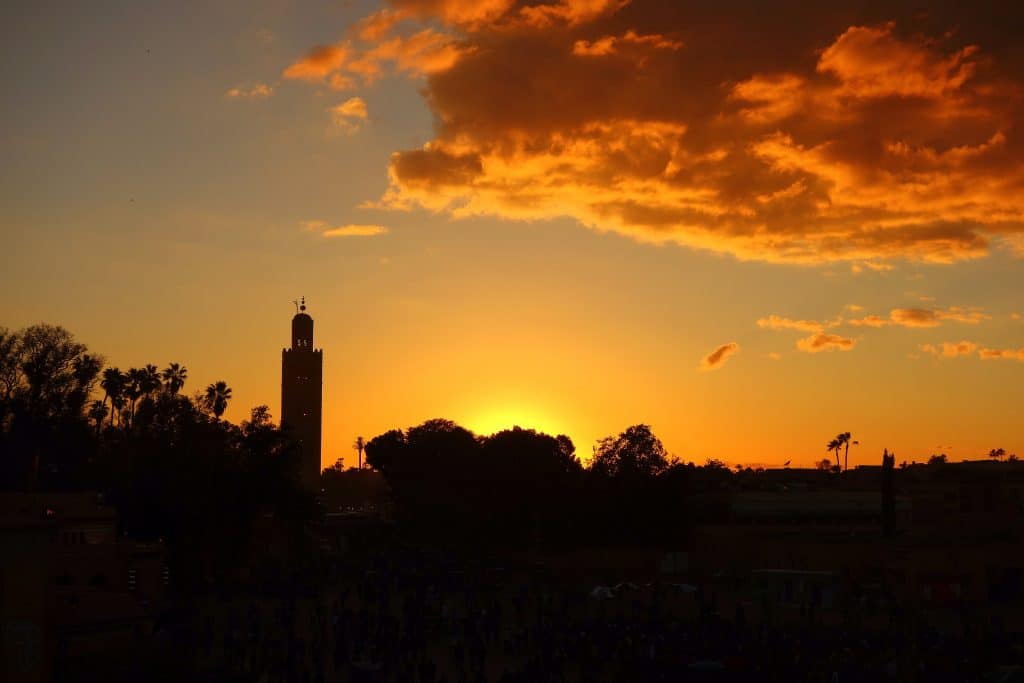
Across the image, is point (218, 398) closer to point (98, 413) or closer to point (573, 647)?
point (98, 413)

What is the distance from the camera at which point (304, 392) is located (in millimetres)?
127625

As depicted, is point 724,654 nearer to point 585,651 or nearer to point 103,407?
point 585,651

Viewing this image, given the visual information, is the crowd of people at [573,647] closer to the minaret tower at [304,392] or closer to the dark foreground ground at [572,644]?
the dark foreground ground at [572,644]

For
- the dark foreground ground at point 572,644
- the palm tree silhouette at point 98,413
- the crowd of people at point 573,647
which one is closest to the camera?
the crowd of people at point 573,647

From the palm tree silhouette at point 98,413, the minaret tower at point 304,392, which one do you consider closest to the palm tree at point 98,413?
the palm tree silhouette at point 98,413

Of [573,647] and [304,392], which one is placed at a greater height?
[304,392]

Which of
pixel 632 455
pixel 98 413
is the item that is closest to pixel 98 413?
pixel 98 413

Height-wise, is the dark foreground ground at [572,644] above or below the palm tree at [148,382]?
below

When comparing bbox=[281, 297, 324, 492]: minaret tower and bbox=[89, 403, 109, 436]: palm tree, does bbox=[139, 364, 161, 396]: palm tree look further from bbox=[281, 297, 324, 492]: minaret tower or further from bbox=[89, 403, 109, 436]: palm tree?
Answer: bbox=[281, 297, 324, 492]: minaret tower

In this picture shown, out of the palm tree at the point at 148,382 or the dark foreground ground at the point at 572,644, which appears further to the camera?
the palm tree at the point at 148,382

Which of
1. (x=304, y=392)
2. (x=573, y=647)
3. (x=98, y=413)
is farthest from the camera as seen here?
(x=304, y=392)

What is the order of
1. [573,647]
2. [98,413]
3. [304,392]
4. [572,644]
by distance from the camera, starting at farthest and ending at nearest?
1. [304,392]
2. [98,413]
3. [572,644]
4. [573,647]

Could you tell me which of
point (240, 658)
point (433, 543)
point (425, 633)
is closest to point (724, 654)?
point (425, 633)

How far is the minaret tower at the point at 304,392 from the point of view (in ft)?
418
